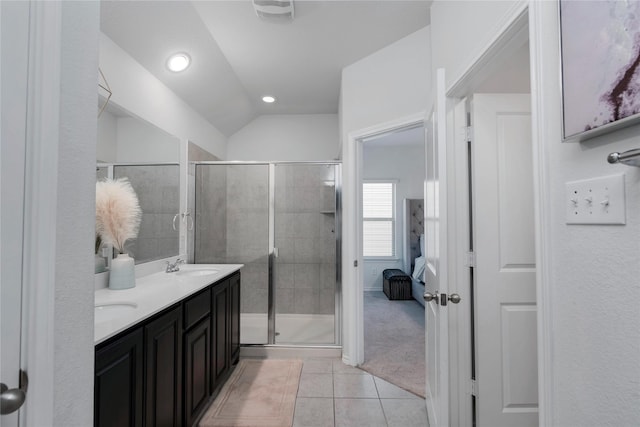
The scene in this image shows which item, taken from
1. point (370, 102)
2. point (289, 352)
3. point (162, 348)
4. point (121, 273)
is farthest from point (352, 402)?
point (370, 102)

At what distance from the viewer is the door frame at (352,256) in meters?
2.56

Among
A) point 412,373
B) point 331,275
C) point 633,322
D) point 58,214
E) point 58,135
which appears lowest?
point 412,373

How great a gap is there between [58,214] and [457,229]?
5.40 ft

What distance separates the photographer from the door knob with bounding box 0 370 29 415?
1.65 feet

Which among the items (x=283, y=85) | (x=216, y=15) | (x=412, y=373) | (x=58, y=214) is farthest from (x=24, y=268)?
(x=283, y=85)

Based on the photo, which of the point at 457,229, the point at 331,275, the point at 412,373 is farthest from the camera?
the point at 331,275

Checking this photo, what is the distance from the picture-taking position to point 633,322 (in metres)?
0.62

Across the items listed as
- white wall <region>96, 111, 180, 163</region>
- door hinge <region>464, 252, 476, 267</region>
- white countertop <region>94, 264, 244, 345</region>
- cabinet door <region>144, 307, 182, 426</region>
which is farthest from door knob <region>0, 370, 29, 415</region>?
door hinge <region>464, 252, 476, 267</region>

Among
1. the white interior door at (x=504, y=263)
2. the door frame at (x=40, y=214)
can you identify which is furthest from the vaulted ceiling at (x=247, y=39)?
the door frame at (x=40, y=214)

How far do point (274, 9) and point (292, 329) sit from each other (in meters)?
2.98

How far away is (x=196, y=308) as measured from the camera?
5.68 feet

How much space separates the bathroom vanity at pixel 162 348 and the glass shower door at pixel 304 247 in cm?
103

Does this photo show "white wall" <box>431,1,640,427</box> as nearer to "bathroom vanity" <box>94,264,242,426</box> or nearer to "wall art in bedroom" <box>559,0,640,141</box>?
"wall art in bedroom" <box>559,0,640,141</box>

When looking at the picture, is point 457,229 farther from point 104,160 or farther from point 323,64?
point 104,160
